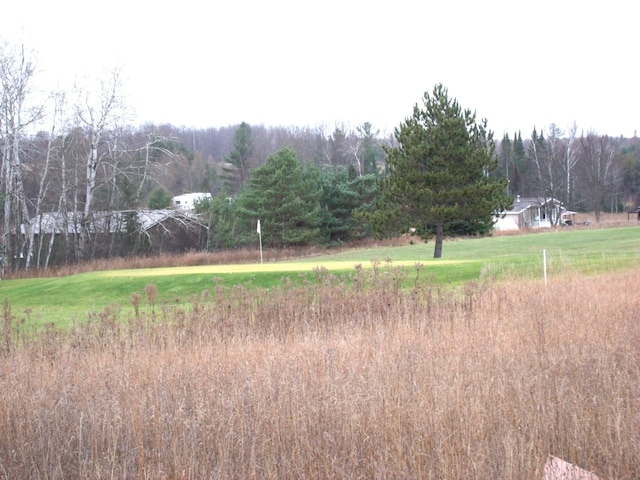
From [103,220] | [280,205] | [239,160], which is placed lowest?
[103,220]

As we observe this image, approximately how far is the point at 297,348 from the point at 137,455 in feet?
10.1

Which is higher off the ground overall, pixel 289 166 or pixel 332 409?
pixel 289 166

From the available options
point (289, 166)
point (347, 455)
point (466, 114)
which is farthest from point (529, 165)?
point (347, 455)

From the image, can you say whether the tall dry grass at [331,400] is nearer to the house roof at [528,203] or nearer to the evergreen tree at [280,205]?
the evergreen tree at [280,205]

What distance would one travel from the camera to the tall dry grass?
15.6 ft

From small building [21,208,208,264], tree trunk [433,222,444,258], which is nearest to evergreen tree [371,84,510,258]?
tree trunk [433,222,444,258]

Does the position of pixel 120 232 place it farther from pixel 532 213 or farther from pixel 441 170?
pixel 532 213

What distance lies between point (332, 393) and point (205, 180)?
69908 millimetres

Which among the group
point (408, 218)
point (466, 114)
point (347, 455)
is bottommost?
point (347, 455)

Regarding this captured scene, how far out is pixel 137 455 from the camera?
16.3ft

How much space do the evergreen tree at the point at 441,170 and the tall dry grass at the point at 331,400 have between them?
68.8 feet

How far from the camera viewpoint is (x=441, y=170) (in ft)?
100

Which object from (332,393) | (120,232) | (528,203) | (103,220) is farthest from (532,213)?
(332,393)

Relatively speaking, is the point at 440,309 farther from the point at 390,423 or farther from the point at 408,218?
the point at 408,218
